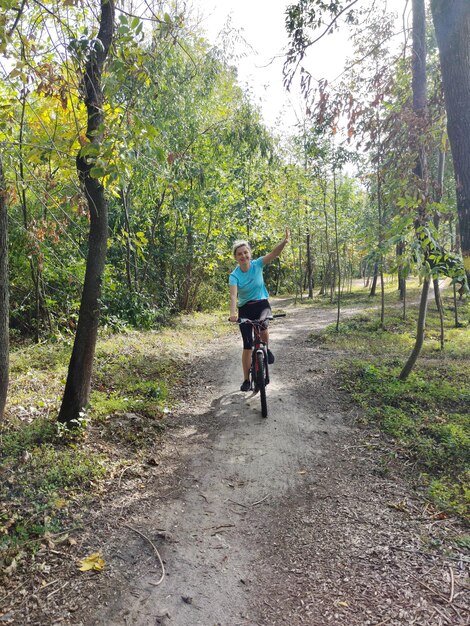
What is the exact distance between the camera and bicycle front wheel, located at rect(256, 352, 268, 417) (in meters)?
5.54

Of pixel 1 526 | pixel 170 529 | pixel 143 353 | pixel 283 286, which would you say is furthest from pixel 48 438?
pixel 283 286

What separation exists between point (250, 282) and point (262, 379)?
138 cm

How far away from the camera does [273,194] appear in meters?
19.8

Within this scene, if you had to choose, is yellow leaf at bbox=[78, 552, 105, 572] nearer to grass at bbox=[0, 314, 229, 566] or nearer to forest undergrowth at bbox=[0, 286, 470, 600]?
forest undergrowth at bbox=[0, 286, 470, 600]

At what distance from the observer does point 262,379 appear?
220 inches

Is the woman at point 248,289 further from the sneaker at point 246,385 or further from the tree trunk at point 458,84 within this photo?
the tree trunk at point 458,84

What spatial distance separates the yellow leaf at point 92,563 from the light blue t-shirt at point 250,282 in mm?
3724

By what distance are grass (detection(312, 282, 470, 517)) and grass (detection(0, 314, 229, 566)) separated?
9.68ft

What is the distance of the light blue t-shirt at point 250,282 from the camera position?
19.3 feet

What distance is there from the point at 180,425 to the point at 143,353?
3160mm

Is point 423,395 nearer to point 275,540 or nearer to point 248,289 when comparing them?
point 248,289

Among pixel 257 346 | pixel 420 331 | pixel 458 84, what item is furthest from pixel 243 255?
pixel 458 84

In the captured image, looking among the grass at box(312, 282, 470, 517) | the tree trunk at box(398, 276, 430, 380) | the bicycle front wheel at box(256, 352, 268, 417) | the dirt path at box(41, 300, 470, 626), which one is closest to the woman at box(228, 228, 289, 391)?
the bicycle front wheel at box(256, 352, 268, 417)

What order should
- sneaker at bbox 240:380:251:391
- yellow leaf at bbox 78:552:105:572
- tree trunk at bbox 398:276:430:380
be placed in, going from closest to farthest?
yellow leaf at bbox 78:552:105:572 < tree trunk at bbox 398:276:430:380 < sneaker at bbox 240:380:251:391
